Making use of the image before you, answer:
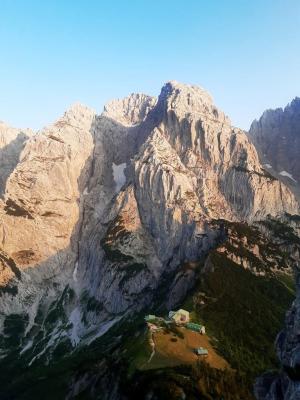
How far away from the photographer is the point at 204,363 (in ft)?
654

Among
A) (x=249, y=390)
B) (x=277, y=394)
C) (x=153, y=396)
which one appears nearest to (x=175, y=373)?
(x=153, y=396)

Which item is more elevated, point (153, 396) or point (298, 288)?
point (298, 288)

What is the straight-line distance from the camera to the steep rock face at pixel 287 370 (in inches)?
2354

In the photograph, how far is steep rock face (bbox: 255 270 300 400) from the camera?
59781 mm

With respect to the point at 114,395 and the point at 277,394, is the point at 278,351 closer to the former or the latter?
the point at 277,394

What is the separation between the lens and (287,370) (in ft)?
205

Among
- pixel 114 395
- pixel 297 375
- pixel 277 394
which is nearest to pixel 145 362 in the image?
pixel 114 395

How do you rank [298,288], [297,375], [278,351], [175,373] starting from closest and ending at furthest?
1. [297,375]
2. [298,288]
3. [278,351]
4. [175,373]

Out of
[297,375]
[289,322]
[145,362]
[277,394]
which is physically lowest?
[145,362]

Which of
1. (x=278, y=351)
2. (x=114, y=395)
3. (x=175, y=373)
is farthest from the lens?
(x=114, y=395)

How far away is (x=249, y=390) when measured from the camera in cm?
18750

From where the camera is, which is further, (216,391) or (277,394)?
(216,391)

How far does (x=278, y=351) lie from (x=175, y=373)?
116 meters

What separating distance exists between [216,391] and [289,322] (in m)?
117
